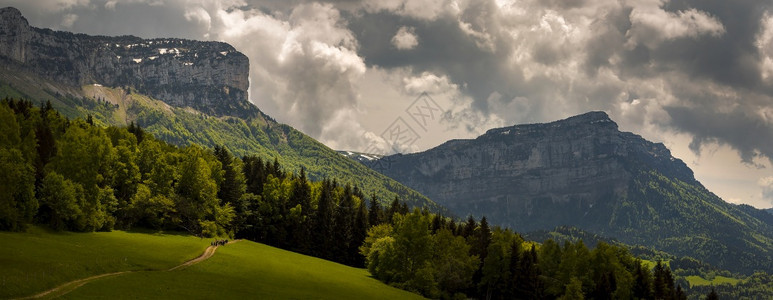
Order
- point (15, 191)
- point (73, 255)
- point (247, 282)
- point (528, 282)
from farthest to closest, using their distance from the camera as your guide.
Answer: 1. point (528, 282)
2. point (15, 191)
3. point (247, 282)
4. point (73, 255)

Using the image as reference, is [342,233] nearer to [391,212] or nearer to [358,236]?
[358,236]

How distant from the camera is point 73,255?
6850cm

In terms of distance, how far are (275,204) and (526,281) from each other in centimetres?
6146

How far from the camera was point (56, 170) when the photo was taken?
97.2 m

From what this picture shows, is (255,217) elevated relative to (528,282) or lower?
elevated

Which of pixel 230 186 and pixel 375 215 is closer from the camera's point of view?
pixel 230 186

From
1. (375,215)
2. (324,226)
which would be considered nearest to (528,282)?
(324,226)

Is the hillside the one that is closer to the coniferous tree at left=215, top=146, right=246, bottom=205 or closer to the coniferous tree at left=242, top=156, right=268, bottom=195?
the coniferous tree at left=215, top=146, right=246, bottom=205

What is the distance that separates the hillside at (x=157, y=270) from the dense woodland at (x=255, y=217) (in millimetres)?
6337

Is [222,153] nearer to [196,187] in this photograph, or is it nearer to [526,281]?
[196,187]

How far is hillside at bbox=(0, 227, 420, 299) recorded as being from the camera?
58.4m

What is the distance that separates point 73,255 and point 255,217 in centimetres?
7008

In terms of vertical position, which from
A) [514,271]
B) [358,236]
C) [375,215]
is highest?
[375,215]

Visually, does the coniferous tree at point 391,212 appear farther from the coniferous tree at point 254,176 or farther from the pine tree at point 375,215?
the coniferous tree at point 254,176
